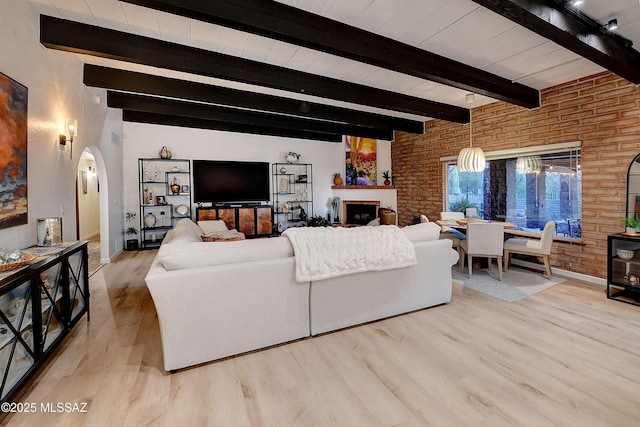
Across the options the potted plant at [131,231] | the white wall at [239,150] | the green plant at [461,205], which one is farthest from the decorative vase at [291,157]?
the green plant at [461,205]

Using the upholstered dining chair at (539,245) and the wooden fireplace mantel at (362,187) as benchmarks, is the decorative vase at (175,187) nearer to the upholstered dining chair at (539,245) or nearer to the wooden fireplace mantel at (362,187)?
the wooden fireplace mantel at (362,187)

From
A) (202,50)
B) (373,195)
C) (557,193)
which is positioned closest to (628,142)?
(557,193)

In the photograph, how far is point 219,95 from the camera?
4.46m

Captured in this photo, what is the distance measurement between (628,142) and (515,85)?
145 centimetres

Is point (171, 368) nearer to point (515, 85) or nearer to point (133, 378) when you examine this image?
point (133, 378)

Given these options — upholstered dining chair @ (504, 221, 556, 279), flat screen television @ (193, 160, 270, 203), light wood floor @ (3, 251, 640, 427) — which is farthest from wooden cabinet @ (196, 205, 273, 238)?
upholstered dining chair @ (504, 221, 556, 279)

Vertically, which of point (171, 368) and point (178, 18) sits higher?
point (178, 18)

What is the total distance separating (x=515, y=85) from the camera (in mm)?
4051

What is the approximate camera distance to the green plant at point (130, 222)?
6238 millimetres

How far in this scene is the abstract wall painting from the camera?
7.63m

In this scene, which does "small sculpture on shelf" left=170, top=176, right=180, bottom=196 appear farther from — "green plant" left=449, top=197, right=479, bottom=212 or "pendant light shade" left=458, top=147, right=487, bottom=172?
"green plant" left=449, top=197, right=479, bottom=212

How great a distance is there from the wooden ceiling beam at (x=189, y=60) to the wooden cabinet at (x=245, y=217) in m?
3.74

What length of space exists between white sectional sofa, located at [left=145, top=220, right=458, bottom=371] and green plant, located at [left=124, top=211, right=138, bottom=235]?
14.7 feet

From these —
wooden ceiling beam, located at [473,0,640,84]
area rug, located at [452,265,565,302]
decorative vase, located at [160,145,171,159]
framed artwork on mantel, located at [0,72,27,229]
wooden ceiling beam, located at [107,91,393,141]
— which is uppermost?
wooden ceiling beam, located at [107,91,393,141]
